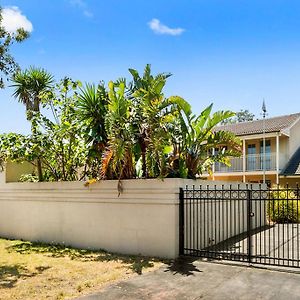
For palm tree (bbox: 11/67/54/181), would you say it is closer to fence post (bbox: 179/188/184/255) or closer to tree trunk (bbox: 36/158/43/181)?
tree trunk (bbox: 36/158/43/181)

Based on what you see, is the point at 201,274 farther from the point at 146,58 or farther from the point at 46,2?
the point at 46,2

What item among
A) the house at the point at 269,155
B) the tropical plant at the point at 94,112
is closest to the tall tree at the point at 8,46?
the tropical plant at the point at 94,112

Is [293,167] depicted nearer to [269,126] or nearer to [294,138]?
[294,138]

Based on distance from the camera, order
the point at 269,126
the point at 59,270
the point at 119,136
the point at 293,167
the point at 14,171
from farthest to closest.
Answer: the point at 269,126 → the point at 293,167 → the point at 14,171 → the point at 119,136 → the point at 59,270

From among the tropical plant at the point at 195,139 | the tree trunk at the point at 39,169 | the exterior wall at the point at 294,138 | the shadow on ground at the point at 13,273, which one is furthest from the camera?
the exterior wall at the point at 294,138

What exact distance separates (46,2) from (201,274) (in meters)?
7.62

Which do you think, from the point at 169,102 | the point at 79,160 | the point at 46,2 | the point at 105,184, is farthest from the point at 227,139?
the point at 46,2

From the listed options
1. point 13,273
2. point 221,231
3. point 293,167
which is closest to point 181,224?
point 221,231

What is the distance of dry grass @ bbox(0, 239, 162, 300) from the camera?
6.71m

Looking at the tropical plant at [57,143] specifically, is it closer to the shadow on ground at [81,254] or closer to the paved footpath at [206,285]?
the shadow on ground at [81,254]

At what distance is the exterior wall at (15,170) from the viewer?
14.2m

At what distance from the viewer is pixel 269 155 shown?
25781mm

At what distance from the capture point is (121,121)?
998 cm

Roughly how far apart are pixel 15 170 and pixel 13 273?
23.1 ft
